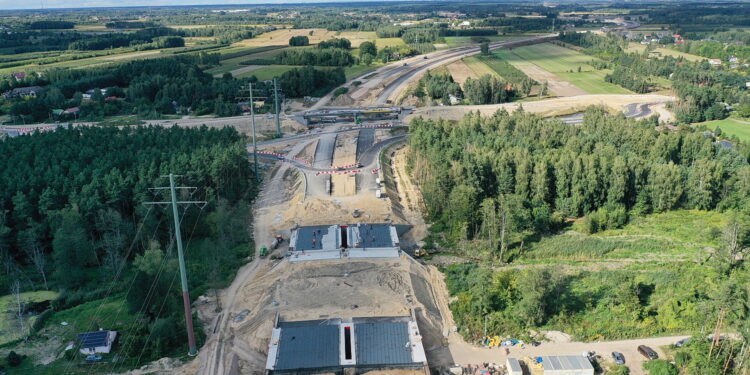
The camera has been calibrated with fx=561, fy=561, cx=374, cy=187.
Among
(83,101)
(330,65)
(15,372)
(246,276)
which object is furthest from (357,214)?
(330,65)

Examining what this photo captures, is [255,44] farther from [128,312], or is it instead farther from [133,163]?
[128,312]

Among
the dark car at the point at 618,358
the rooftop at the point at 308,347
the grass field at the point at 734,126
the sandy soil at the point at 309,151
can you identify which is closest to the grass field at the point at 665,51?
the grass field at the point at 734,126

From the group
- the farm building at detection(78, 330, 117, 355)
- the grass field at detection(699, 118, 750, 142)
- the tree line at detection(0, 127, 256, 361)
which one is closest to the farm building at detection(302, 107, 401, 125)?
the tree line at detection(0, 127, 256, 361)

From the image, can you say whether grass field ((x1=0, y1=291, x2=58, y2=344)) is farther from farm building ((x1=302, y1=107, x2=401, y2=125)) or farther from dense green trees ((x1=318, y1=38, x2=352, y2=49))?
dense green trees ((x1=318, y1=38, x2=352, y2=49))

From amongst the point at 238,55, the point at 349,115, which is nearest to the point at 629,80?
the point at 349,115

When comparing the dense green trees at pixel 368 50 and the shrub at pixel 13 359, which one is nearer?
the shrub at pixel 13 359

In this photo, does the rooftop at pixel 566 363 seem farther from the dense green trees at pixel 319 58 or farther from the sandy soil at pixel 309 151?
the dense green trees at pixel 319 58
